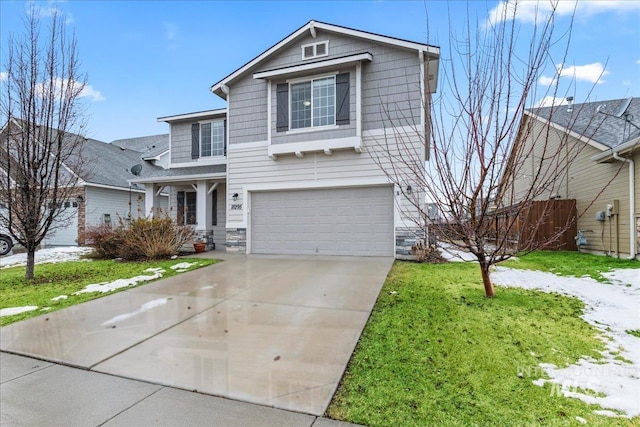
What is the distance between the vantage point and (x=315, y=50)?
1067 centimetres

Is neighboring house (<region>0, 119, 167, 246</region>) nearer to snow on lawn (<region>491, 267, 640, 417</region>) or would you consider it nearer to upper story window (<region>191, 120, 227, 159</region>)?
upper story window (<region>191, 120, 227, 159</region>)

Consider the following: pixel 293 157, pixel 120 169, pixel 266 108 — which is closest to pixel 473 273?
pixel 293 157

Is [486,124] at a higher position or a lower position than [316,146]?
lower

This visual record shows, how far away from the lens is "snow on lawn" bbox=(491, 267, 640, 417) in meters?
2.68

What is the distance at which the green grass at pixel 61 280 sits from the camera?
5.78 meters

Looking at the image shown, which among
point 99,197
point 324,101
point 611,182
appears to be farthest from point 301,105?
point 99,197

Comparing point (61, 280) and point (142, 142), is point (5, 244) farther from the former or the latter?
point (142, 142)

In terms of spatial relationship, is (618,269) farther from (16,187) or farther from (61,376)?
(16,187)

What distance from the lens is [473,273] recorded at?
7.17m

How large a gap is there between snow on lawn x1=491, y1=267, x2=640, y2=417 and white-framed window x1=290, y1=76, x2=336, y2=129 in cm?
662

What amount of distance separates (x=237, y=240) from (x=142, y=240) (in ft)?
9.60

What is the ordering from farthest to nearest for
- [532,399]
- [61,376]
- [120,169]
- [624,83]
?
[120,169], [624,83], [61,376], [532,399]

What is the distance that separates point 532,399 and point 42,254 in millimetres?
16249

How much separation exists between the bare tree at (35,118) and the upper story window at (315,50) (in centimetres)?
637
